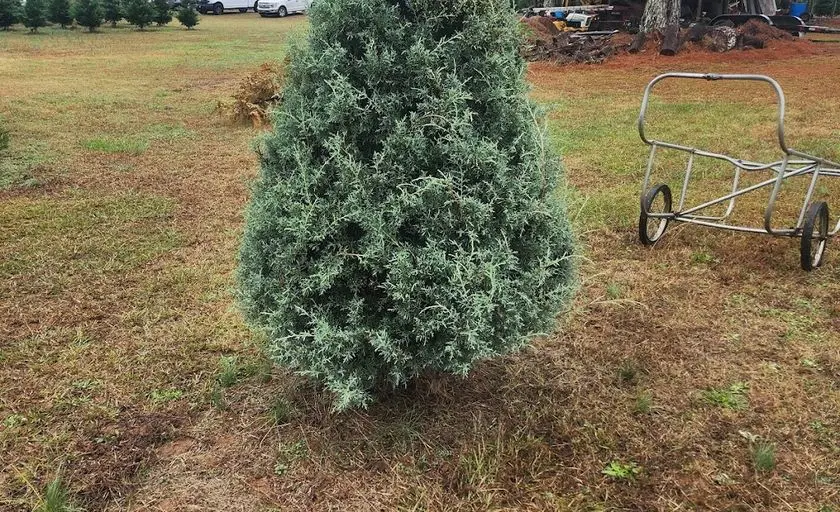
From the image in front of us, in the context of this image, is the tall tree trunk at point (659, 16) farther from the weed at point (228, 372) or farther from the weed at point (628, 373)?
the weed at point (228, 372)

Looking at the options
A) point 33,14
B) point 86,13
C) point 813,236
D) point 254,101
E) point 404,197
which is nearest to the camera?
point 404,197

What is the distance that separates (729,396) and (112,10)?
29.3m

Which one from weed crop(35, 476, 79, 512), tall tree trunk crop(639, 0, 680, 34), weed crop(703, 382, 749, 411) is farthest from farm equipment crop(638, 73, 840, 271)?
tall tree trunk crop(639, 0, 680, 34)

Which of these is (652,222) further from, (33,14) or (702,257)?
(33,14)

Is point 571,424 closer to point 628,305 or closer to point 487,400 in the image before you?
point 487,400

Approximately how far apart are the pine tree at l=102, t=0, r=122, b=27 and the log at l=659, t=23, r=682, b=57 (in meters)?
21.3

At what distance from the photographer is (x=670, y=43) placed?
54.2ft

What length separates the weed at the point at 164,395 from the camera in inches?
118

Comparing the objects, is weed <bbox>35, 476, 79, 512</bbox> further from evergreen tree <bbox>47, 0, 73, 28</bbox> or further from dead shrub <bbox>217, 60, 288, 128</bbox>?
evergreen tree <bbox>47, 0, 73, 28</bbox>

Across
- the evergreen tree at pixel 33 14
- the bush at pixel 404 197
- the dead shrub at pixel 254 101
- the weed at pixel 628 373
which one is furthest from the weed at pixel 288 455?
the evergreen tree at pixel 33 14

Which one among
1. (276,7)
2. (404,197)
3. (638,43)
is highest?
(276,7)

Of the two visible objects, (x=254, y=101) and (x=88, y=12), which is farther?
(x=88, y=12)

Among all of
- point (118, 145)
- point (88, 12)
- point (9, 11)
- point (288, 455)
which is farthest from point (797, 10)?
point (288, 455)

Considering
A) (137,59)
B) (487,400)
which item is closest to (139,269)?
(487,400)
